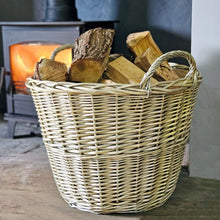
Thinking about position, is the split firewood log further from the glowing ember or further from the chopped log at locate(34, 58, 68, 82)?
the glowing ember

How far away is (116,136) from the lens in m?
1.24

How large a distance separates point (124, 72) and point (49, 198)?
1.99 ft

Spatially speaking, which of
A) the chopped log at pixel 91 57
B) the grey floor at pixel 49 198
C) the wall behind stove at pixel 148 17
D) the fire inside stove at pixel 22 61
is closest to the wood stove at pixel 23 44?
the fire inside stove at pixel 22 61

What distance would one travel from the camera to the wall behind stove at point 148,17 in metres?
2.33

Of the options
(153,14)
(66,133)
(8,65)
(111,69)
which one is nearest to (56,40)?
(8,65)

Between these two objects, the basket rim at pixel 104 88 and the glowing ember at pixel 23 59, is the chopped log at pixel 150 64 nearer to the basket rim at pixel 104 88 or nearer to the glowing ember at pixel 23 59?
the basket rim at pixel 104 88

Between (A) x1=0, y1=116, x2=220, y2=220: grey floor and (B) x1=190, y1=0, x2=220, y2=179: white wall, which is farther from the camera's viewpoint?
(B) x1=190, y1=0, x2=220, y2=179: white wall

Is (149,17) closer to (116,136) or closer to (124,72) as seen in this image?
(124,72)

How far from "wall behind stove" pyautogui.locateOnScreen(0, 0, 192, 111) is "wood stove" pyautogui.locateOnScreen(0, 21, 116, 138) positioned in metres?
0.18

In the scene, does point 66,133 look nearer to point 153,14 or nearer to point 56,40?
point 56,40

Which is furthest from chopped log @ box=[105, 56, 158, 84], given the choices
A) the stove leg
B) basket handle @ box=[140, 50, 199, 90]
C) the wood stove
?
the stove leg

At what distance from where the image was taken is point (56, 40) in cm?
219

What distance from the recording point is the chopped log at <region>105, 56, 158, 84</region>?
4.54 ft

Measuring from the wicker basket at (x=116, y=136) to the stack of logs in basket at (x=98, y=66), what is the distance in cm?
9
